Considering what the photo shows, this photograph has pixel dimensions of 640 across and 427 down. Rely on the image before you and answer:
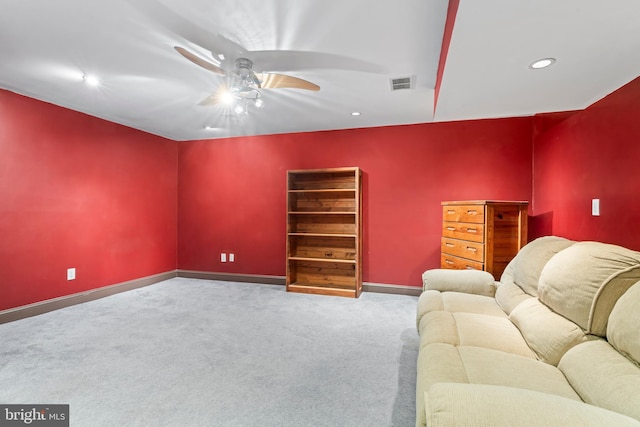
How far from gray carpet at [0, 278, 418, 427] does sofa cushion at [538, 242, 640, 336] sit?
0.94 m

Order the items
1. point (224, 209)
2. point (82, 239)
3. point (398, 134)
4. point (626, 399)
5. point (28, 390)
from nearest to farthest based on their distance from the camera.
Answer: point (626, 399) → point (28, 390) → point (82, 239) → point (398, 134) → point (224, 209)

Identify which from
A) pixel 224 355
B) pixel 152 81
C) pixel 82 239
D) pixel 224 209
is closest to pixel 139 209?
pixel 82 239

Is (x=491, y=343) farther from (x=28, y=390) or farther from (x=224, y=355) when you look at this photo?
(x=28, y=390)

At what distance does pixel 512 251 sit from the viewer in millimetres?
2945

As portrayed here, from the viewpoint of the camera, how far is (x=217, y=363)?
2.13 meters

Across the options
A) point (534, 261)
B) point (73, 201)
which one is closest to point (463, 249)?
point (534, 261)

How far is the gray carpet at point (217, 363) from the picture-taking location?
1.63 metres

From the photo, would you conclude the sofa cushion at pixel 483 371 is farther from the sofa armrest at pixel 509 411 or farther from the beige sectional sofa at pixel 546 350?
the sofa armrest at pixel 509 411

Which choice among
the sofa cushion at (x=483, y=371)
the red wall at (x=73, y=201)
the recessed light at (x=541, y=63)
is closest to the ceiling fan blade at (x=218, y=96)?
the red wall at (x=73, y=201)

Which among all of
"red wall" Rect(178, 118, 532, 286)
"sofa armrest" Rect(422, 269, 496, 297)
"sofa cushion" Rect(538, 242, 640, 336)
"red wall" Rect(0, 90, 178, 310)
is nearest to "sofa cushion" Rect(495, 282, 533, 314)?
"sofa armrest" Rect(422, 269, 496, 297)

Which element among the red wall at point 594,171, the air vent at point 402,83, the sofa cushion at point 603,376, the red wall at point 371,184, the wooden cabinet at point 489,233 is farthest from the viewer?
the red wall at point 371,184

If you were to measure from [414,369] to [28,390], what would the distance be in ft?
7.80

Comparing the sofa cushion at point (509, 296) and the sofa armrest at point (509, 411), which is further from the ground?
the sofa armrest at point (509, 411)

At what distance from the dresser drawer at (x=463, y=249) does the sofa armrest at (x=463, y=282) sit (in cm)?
47
